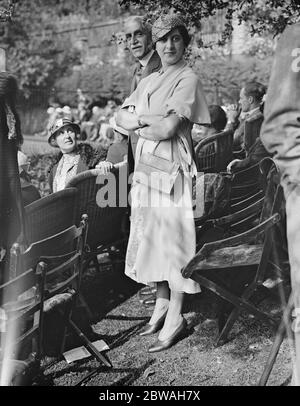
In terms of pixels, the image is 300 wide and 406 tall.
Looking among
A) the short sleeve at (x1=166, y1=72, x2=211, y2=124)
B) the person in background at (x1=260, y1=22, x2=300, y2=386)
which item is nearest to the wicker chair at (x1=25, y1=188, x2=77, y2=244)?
the short sleeve at (x1=166, y1=72, x2=211, y2=124)

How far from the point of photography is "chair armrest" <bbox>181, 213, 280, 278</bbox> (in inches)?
128

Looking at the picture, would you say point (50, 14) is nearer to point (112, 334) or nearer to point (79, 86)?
point (79, 86)

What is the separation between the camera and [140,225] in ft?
12.8

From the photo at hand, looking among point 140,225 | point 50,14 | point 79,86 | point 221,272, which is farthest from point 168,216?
point 50,14

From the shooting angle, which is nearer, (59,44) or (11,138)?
(11,138)

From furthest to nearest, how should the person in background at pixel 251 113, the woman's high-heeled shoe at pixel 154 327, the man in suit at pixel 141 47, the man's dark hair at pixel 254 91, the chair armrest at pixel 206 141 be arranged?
the man's dark hair at pixel 254 91
the person in background at pixel 251 113
the chair armrest at pixel 206 141
the man in suit at pixel 141 47
the woman's high-heeled shoe at pixel 154 327

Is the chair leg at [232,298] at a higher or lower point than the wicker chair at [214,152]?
lower

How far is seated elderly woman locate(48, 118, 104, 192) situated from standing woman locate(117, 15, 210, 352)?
101 cm

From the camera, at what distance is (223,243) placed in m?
3.33

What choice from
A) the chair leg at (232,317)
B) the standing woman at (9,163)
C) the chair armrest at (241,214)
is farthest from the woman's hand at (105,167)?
the chair leg at (232,317)

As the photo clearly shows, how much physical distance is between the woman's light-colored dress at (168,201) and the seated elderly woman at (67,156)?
1.03 meters

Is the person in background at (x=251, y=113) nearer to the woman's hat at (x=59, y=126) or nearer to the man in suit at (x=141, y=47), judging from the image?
the man in suit at (x=141, y=47)

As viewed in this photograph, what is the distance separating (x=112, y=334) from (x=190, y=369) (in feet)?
2.69

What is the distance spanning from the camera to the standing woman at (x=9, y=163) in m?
3.08
